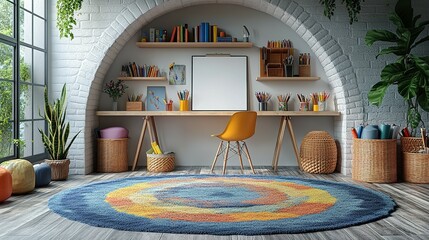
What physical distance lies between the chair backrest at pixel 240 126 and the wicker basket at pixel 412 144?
6.19ft

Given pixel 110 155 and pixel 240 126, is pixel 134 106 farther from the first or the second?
pixel 240 126

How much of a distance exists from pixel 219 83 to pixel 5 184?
3512 millimetres

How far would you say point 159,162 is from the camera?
248 inches

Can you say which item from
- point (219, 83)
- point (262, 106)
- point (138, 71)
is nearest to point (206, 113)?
point (219, 83)

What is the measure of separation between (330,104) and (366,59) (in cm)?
93

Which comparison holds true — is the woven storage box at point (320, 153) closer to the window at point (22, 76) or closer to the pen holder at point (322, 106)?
the pen holder at point (322, 106)

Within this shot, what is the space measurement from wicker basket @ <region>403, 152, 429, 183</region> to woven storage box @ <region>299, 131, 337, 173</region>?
994 millimetres

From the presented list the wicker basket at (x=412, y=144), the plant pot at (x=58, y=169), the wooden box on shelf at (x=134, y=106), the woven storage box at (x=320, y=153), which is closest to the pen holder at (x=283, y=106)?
the woven storage box at (x=320, y=153)

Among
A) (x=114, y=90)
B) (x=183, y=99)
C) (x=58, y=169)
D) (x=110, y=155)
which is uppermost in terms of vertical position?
(x=114, y=90)

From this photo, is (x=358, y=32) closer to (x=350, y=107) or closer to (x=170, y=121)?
(x=350, y=107)

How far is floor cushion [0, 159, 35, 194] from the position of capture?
4.46 meters

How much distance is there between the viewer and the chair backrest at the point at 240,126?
5.92 m

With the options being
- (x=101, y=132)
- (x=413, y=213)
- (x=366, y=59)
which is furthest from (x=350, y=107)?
(x=101, y=132)

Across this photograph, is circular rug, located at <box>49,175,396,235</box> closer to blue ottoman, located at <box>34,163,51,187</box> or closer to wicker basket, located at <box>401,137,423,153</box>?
blue ottoman, located at <box>34,163,51,187</box>
